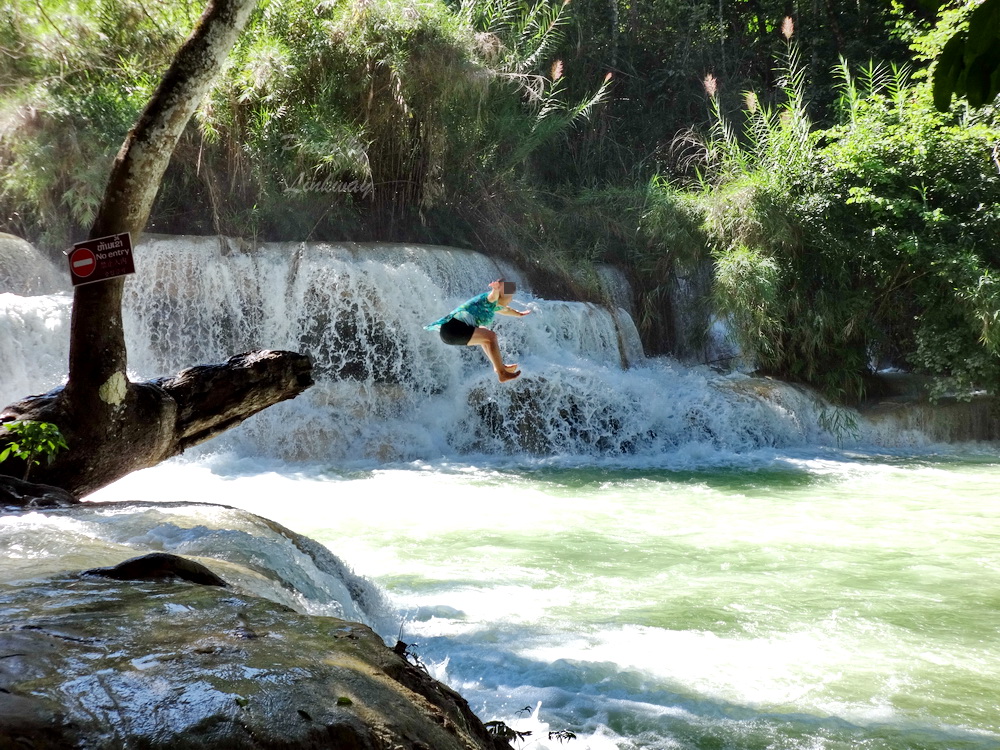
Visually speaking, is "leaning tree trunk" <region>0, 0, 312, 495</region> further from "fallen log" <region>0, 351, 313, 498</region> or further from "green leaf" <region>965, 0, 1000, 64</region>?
"green leaf" <region>965, 0, 1000, 64</region>

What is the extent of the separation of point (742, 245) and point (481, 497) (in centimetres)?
647

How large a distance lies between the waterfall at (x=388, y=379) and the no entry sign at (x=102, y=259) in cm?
685

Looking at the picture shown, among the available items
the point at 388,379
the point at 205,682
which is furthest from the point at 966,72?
the point at 388,379

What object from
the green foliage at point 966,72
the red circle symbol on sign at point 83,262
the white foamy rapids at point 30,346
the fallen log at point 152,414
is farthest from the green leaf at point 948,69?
the white foamy rapids at point 30,346

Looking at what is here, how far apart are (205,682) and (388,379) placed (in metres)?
10.5

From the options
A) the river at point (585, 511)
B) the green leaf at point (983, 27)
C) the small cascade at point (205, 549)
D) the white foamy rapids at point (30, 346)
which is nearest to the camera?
the green leaf at point (983, 27)

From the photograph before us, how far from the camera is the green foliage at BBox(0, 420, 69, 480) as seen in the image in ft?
13.7

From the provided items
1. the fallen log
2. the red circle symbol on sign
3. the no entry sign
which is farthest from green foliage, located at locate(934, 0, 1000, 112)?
the fallen log

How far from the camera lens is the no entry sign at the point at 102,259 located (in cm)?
435

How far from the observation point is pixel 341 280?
39.4 feet

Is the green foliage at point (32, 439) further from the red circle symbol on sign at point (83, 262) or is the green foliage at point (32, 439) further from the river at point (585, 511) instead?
the red circle symbol on sign at point (83, 262)

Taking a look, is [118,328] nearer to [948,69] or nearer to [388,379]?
[948,69]

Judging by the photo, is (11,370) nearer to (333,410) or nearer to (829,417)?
(333,410)

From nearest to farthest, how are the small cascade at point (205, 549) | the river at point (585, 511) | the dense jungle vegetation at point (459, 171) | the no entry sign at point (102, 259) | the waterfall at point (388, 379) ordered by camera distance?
the small cascade at point (205, 549), the river at point (585, 511), the no entry sign at point (102, 259), the waterfall at point (388, 379), the dense jungle vegetation at point (459, 171)
